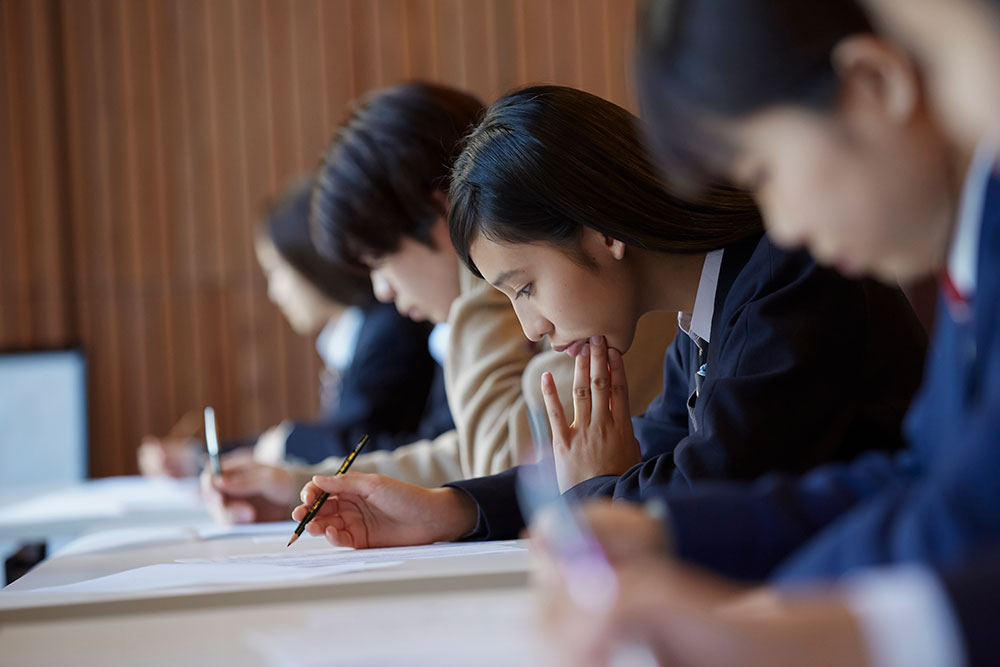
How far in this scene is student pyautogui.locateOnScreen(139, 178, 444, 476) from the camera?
2838 mm

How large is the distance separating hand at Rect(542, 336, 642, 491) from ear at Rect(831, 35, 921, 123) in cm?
84

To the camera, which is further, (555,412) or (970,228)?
(555,412)

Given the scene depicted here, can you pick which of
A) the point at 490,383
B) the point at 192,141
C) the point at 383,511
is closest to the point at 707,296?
the point at 383,511

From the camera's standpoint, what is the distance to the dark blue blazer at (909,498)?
0.61 m

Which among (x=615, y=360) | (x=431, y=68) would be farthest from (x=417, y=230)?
(x=431, y=68)

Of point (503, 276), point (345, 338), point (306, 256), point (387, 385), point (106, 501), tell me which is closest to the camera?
point (503, 276)

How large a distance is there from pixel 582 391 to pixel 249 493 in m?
0.77

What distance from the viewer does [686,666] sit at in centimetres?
52

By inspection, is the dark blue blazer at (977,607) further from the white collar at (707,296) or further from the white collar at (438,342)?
the white collar at (438,342)

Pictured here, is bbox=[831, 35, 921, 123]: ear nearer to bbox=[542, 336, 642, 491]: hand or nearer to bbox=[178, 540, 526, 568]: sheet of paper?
bbox=[178, 540, 526, 568]: sheet of paper

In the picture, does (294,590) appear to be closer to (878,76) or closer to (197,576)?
(197,576)

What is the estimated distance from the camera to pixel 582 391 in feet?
5.03

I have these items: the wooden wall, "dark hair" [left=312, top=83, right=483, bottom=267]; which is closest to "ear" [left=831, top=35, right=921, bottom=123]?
"dark hair" [left=312, top=83, right=483, bottom=267]

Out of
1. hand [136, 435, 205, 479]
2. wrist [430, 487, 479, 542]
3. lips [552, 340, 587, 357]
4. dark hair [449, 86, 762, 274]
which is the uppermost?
dark hair [449, 86, 762, 274]
